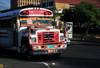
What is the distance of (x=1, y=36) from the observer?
48.5 feet

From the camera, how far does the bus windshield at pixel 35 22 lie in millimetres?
11977

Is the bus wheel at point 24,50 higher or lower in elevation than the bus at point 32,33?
lower

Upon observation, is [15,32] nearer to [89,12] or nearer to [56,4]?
[89,12]

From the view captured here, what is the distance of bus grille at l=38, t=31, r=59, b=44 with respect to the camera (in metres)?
10.6

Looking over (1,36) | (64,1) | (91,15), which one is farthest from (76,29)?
(1,36)

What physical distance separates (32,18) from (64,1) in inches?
3345

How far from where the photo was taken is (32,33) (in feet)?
34.9

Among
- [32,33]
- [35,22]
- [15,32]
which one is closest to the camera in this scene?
[32,33]

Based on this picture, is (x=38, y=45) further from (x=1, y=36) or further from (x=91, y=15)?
(x=91, y=15)

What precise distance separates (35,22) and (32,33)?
1.67 meters

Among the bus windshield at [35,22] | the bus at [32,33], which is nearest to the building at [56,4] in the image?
the bus at [32,33]

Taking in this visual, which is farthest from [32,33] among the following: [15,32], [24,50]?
[15,32]

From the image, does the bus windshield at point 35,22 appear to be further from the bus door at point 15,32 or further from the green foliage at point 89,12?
the green foliage at point 89,12

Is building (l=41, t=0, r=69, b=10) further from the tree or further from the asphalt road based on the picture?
the asphalt road
